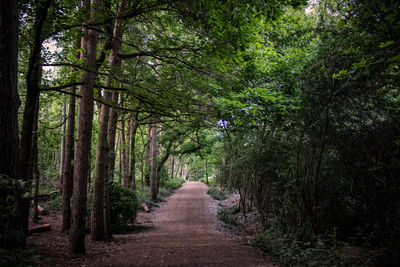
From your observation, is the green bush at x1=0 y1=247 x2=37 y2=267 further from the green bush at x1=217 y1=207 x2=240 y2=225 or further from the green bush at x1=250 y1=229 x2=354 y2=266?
the green bush at x1=217 y1=207 x2=240 y2=225

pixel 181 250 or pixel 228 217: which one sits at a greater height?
pixel 181 250

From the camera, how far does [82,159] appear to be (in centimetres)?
595

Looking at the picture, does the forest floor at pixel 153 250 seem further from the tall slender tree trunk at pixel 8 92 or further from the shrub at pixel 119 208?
the tall slender tree trunk at pixel 8 92

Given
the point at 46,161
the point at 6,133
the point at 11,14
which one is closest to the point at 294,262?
the point at 6,133

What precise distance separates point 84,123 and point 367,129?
22.9 ft

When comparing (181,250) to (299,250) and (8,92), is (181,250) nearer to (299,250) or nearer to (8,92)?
(299,250)

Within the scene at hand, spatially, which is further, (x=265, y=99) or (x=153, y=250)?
(x=153, y=250)

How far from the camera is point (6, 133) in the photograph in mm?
3027

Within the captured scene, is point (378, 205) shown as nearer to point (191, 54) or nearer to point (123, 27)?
point (191, 54)

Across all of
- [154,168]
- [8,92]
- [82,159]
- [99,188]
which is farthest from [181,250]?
[154,168]

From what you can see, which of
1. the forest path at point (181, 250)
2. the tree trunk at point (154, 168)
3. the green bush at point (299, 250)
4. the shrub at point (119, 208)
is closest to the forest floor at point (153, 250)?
the forest path at point (181, 250)

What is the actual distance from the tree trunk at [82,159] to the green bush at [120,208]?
2.74m

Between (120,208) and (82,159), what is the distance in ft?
11.4

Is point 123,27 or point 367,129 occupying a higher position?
point 123,27
